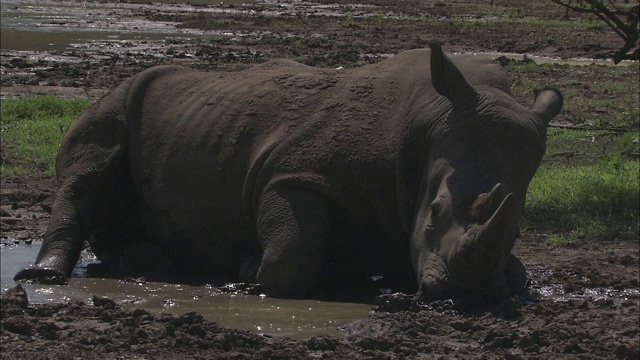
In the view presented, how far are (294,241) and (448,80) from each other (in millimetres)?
1239

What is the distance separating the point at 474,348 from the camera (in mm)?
6570

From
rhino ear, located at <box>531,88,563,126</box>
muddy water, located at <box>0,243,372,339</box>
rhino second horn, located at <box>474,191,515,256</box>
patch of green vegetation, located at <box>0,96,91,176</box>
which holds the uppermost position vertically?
rhino ear, located at <box>531,88,563,126</box>

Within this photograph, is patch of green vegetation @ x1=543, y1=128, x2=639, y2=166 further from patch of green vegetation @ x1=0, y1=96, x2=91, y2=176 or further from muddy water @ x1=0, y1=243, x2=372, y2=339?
muddy water @ x1=0, y1=243, x2=372, y2=339

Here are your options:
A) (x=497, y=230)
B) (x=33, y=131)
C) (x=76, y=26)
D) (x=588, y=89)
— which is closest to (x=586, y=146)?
(x=588, y=89)

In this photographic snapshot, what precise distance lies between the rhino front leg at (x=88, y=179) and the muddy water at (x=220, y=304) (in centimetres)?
32

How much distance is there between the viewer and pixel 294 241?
780cm

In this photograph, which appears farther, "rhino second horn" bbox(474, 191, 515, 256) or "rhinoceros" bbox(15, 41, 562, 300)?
"rhinoceros" bbox(15, 41, 562, 300)

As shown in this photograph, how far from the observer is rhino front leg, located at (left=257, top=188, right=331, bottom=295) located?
779 cm

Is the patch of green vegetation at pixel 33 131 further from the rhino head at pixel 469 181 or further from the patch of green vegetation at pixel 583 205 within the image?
the rhino head at pixel 469 181

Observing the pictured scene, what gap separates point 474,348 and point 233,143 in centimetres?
250

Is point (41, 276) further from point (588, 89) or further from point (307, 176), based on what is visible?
point (588, 89)

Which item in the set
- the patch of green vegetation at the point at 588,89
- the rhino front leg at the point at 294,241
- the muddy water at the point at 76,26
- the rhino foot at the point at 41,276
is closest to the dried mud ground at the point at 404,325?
the rhino front leg at the point at 294,241

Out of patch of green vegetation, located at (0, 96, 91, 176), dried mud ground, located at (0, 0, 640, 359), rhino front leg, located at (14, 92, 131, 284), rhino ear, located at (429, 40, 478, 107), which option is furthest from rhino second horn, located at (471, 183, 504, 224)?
patch of green vegetation, located at (0, 96, 91, 176)

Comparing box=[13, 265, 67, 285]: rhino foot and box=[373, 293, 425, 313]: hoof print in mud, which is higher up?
box=[373, 293, 425, 313]: hoof print in mud
